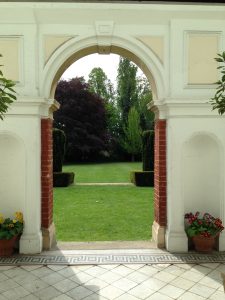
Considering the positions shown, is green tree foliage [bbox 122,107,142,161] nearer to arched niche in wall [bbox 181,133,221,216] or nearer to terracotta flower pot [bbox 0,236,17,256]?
arched niche in wall [bbox 181,133,221,216]

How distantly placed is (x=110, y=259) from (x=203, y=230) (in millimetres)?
1808

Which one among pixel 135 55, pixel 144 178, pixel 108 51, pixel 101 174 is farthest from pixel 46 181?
pixel 101 174

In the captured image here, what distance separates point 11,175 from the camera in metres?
6.08

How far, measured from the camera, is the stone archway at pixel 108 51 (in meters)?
5.93

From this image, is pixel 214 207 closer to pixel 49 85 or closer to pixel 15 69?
pixel 49 85

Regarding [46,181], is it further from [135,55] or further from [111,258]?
[135,55]

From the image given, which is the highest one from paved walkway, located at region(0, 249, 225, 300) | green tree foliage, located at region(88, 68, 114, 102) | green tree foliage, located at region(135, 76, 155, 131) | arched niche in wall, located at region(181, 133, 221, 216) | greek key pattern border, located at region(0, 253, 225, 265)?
green tree foliage, located at region(88, 68, 114, 102)

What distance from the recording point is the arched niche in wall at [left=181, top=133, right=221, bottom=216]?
20.3ft

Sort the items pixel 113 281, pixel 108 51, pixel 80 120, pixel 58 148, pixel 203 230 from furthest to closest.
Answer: pixel 80 120
pixel 58 148
pixel 108 51
pixel 203 230
pixel 113 281

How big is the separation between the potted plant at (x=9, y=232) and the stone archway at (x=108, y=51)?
534mm

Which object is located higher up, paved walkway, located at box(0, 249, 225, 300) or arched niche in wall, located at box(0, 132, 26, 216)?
arched niche in wall, located at box(0, 132, 26, 216)

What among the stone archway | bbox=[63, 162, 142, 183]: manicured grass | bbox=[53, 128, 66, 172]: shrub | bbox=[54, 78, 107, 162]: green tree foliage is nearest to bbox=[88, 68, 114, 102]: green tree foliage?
bbox=[54, 78, 107, 162]: green tree foliage

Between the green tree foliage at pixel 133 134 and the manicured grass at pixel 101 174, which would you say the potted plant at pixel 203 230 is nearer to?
the manicured grass at pixel 101 174

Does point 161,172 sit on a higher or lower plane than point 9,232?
higher
